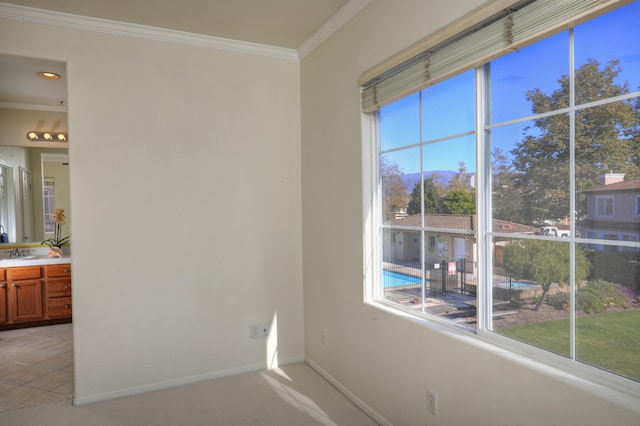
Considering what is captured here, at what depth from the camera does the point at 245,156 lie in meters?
3.47

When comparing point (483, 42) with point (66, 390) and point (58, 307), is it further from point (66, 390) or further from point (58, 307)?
point (58, 307)

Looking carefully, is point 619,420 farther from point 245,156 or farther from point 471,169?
point 245,156

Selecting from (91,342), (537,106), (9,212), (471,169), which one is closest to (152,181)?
(91,342)

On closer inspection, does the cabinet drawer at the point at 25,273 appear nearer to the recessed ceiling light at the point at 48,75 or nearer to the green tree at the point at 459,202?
the recessed ceiling light at the point at 48,75

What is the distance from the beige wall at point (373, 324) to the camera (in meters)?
1.65

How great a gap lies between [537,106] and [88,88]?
2875mm

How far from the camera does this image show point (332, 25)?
3.04 metres

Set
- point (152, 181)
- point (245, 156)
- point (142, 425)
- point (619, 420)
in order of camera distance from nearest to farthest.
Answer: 1. point (619, 420)
2. point (142, 425)
3. point (152, 181)
4. point (245, 156)

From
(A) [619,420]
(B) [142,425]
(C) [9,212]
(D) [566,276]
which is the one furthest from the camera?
(C) [9,212]

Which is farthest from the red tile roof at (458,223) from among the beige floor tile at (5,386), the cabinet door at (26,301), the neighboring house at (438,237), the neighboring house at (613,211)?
the cabinet door at (26,301)

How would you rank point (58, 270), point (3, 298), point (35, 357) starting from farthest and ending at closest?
point (58, 270)
point (3, 298)
point (35, 357)

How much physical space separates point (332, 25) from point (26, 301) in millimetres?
4601

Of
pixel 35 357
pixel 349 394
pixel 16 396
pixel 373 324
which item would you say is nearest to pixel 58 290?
pixel 35 357

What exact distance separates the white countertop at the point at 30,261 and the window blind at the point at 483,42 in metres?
4.38
